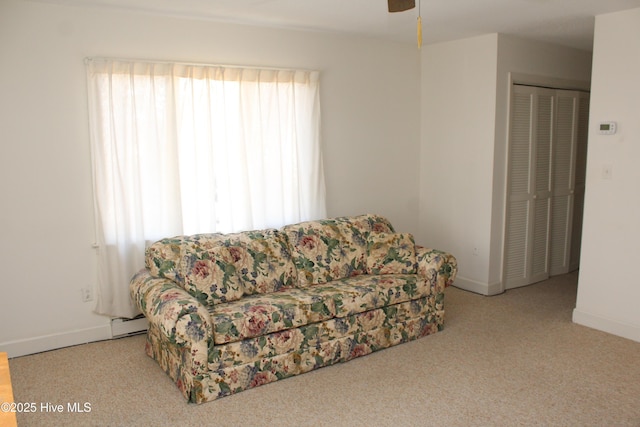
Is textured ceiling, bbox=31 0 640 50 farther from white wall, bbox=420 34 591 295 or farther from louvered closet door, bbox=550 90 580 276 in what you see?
louvered closet door, bbox=550 90 580 276

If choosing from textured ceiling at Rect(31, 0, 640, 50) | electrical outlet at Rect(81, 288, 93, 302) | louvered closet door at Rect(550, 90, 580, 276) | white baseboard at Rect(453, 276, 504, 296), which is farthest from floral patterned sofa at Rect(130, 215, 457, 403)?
louvered closet door at Rect(550, 90, 580, 276)

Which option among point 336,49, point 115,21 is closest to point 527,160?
point 336,49

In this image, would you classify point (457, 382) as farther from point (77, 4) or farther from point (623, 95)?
point (77, 4)

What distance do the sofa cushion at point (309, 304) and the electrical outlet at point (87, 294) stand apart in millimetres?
1137

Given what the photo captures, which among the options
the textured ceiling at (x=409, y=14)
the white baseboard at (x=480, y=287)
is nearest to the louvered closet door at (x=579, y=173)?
the textured ceiling at (x=409, y=14)

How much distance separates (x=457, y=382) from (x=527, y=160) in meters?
2.62

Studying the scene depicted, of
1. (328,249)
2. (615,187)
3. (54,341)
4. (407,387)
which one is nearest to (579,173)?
(615,187)

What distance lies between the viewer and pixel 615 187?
3.90 metres

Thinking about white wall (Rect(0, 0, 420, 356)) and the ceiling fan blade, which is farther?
white wall (Rect(0, 0, 420, 356))

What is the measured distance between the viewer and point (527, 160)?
4.97m

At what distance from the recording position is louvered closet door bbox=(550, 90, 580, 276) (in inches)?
205

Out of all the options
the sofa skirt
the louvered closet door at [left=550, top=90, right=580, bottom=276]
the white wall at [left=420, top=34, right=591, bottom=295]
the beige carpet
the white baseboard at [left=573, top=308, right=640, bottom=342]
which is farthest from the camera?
the louvered closet door at [left=550, top=90, right=580, bottom=276]

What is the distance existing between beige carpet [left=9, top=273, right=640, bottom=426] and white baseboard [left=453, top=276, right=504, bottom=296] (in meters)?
0.83

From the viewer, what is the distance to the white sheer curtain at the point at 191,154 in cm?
374
